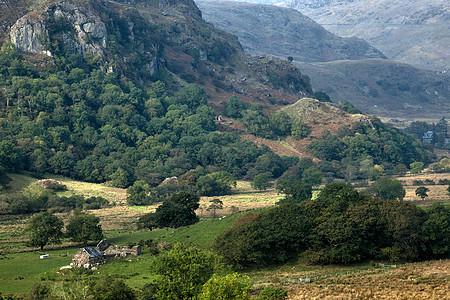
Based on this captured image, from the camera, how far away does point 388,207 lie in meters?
74.2

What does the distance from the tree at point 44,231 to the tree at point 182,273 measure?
31.5m

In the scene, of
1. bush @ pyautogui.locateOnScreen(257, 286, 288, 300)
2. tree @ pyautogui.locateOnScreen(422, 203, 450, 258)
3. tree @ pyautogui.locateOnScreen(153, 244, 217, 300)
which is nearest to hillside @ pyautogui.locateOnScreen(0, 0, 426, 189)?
tree @ pyautogui.locateOnScreen(422, 203, 450, 258)

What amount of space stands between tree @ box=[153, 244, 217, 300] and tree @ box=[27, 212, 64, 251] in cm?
3151

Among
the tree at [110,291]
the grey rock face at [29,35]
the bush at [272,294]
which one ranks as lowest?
the bush at [272,294]

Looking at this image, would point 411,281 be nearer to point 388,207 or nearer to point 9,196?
point 388,207

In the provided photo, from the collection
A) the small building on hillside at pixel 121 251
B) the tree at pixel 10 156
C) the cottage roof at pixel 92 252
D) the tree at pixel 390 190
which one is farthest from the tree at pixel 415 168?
the cottage roof at pixel 92 252

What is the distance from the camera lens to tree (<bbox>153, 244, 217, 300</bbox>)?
5041 cm

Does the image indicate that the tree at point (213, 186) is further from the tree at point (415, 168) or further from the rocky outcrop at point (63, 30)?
the rocky outcrop at point (63, 30)

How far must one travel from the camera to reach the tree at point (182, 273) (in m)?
50.4

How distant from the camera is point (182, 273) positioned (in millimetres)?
52469

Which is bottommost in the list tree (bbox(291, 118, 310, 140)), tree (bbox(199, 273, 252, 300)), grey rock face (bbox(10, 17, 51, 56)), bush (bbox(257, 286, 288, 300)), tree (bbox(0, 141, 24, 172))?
bush (bbox(257, 286, 288, 300))

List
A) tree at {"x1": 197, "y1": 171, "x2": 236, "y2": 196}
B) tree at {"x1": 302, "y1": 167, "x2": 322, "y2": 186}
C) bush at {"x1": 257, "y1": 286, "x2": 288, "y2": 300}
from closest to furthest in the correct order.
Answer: bush at {"x1": 257, "y1": 286, "x2": 288, "y2": 300}
tree at {"x1": 197, "y1": 171, "x2": 236, "y2": 196}
tree at {"x1": 302, "y1": 167, "x2": 322, "y2": 186}

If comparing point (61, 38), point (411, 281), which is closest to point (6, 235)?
point (411, 281)

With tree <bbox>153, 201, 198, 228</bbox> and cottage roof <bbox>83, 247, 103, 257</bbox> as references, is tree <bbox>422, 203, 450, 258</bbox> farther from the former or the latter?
cottage roof <bbox>83, 247, 103, 257</bbox>
